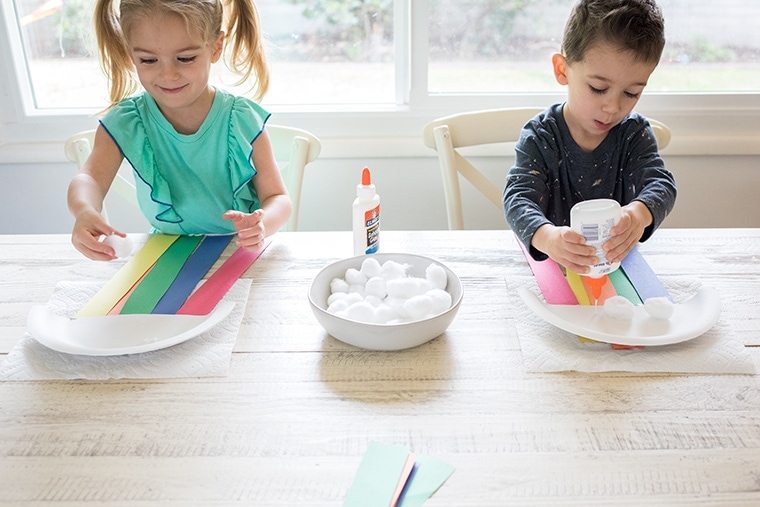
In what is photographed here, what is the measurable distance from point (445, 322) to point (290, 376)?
0.75 feet

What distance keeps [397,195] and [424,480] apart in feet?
4.55

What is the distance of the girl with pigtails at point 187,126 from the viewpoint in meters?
1.28

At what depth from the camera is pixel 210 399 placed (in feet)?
2.83

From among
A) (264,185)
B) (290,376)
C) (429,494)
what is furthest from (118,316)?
(429,494)

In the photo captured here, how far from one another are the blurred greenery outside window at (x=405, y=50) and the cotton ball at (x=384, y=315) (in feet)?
3.69

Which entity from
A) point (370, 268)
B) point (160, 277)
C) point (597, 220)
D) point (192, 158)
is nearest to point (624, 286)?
point (597, 220)

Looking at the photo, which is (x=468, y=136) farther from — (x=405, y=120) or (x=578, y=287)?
(x=578, y=287)

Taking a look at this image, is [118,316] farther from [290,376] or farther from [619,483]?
[619,483]

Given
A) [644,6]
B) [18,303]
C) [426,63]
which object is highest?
[644,6]

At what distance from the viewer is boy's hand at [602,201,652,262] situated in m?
1.01

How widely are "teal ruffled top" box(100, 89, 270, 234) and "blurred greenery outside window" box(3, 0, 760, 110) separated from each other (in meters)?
0.56

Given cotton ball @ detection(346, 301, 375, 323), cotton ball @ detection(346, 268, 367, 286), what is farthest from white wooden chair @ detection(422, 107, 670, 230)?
cotton ball @ detection(346, 301, 375, 323)

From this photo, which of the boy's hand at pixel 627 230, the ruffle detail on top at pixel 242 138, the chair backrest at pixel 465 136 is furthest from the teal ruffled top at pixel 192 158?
the boy's hand at pixel 627 230

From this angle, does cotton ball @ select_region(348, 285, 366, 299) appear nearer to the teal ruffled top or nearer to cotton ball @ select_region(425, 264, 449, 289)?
cotton ball @ select_region(425, 264, 449, 289)
